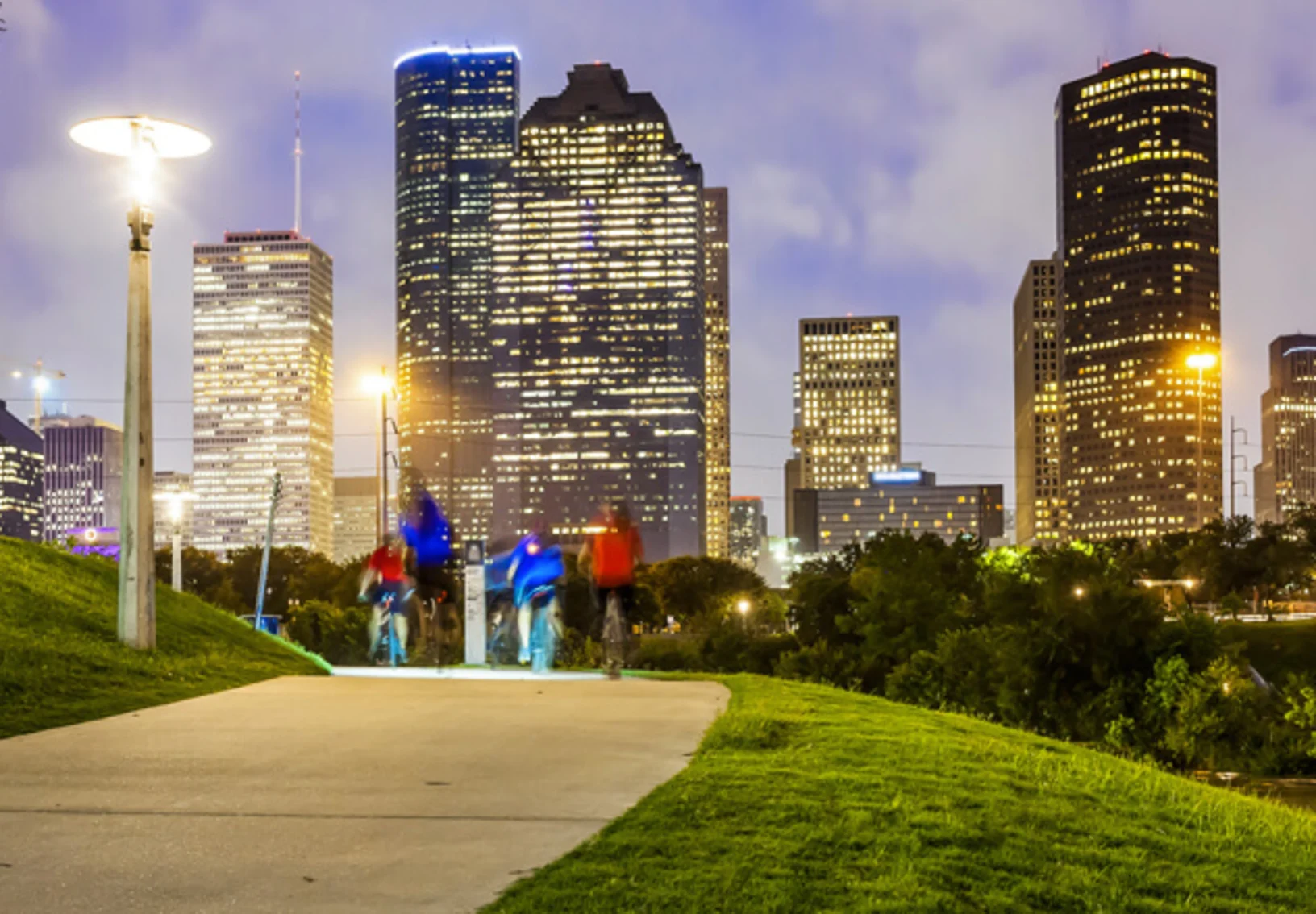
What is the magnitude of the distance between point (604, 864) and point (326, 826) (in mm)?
1509

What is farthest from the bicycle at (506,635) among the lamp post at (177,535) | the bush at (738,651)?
the bush at (738,651)

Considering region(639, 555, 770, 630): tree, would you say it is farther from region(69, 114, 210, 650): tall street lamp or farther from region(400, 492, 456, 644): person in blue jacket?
region(69, 114, 210, 650): tall street lamp

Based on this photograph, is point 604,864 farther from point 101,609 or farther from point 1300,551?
point 1300,551

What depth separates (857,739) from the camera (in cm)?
860

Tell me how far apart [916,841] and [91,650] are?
8.92 m

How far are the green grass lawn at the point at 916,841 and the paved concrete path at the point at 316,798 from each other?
379mm

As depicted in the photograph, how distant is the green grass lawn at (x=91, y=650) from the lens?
10141mm

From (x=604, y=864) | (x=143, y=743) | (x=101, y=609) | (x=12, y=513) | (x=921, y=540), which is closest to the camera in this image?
(x=604, y=864)

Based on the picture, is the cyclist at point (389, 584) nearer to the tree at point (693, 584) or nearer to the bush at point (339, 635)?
the bush at point (339, 635)

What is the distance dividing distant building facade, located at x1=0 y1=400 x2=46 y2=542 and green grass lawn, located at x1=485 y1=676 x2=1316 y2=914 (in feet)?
461

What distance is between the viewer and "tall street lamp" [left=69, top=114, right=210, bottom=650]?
13133 mm

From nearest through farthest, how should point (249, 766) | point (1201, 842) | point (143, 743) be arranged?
1. point (1201, 842)
2. point (249, 766)
3. point (143, 743)

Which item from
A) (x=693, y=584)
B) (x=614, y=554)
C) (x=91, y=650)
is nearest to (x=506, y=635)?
(x=614, y=554)

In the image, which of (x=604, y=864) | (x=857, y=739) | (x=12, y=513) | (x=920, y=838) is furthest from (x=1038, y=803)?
(x=12, y=513)
